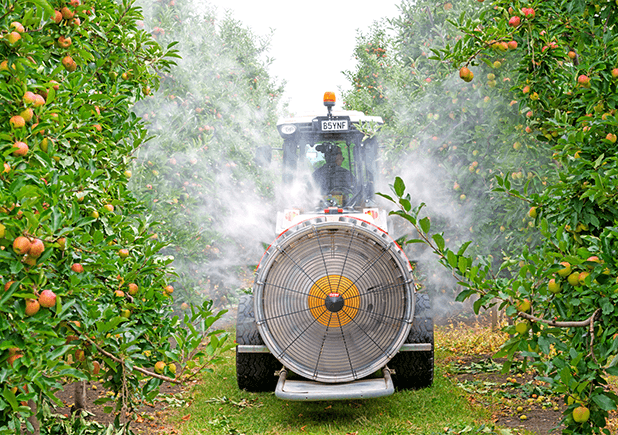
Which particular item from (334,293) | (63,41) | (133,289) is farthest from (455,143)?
(63,41)

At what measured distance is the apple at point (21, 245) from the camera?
62.8 inches

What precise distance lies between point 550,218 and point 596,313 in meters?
0.69

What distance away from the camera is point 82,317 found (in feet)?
6.52

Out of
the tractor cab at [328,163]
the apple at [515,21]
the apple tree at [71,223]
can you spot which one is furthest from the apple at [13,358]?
the tractor cab at [328,163]

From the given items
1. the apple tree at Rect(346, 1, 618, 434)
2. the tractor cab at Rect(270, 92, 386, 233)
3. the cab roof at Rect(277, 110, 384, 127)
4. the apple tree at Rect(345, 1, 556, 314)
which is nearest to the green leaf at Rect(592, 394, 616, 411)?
the apple tree at Rect(346, 1, 618, 434)

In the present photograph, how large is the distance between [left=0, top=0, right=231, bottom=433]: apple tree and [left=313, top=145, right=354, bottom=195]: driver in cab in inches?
130

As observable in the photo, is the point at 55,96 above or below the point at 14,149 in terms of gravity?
above

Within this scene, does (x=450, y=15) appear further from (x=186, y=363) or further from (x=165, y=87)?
(x=186, y=363)

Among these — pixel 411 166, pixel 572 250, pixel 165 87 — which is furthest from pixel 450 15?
pixel 572 250

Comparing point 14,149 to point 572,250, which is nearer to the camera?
point 14,149

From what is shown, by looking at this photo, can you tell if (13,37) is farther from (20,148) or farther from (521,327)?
(521,327)

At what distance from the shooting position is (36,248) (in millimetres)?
1646

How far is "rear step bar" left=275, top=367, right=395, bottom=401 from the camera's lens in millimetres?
3844

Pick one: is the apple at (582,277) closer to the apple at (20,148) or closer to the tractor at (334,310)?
the tractor at (334,310)
